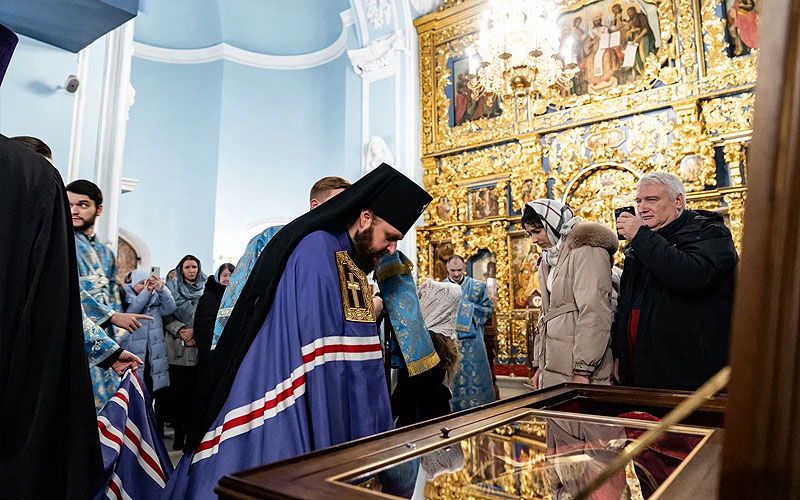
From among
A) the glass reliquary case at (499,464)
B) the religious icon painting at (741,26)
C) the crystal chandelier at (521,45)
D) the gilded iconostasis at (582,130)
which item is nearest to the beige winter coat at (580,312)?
the glass reliquary case at (499,464)

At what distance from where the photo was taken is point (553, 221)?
3.14m

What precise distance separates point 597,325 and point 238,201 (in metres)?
10.9

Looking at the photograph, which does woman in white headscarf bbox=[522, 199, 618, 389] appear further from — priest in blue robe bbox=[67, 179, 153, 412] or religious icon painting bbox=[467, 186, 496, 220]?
religious icon painting bbox=[467, 186, 496, 220]

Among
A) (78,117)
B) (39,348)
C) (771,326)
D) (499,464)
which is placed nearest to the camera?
(771,326)

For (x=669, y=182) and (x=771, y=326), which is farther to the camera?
(x=669, y=182)

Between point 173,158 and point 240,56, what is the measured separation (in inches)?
115

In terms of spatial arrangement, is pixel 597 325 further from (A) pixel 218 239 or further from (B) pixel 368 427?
(A) pixel 218 239

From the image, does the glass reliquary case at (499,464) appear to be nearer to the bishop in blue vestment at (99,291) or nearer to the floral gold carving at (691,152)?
the bishop in blue vestment at (99,291)

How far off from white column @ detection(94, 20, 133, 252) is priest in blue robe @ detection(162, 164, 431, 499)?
10.4 feet

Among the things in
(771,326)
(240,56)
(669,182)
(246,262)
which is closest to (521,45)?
(669,182)

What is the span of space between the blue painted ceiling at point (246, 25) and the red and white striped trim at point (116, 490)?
12.5 m

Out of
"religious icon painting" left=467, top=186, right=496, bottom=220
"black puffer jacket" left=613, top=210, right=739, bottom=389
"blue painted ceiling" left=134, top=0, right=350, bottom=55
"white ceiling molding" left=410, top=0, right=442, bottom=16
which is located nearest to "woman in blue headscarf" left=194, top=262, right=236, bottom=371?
"black puffer jacket" left=613, top=210, right=739, bottom=389

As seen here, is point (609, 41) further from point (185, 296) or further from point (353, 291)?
point (353, 291)

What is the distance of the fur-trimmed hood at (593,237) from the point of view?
2.69 metres
